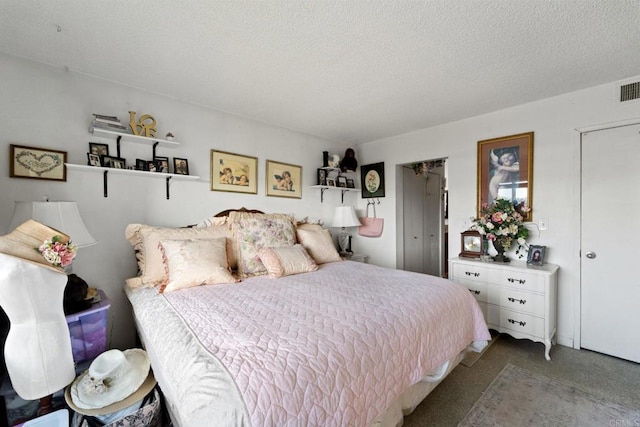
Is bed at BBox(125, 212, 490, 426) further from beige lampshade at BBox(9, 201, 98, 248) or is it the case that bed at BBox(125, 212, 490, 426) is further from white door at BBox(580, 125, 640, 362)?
white door at BBox(580, 125, 640, 362)

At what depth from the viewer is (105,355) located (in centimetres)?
136

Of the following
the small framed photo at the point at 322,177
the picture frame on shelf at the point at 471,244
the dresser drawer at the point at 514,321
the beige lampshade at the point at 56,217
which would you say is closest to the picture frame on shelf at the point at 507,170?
the picture frame on shelf at the point at 471,244

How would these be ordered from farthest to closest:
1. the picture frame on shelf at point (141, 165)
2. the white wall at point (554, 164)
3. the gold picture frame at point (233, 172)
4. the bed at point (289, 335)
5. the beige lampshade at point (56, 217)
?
the gold picture frame at point (233, 172) < the white wall at point (554, 164) < the picture frame on shelf at point (141, 165) < the beige lampshade at point (56, 217) < the bed at point (289, 335)

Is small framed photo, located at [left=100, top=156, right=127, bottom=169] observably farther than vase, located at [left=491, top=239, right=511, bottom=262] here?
No

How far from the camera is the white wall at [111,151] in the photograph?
180cm

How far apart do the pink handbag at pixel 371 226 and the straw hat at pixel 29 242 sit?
3.40 m

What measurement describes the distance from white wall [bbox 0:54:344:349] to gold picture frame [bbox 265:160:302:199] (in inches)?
12.4

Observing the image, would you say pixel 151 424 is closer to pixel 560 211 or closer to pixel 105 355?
pixel 105 355

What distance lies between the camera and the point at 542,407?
1.69m

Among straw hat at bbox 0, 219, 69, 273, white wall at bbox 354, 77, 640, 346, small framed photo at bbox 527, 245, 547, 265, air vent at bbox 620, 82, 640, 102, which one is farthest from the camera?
small framed photo at bbox 527, 245, 547, 265

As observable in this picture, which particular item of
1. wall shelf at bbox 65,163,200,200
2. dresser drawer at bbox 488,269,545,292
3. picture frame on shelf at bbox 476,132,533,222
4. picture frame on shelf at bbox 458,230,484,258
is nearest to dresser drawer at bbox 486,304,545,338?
dresser drawer at bbox 488,269,545,292

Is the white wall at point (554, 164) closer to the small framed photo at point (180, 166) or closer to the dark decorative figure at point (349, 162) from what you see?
the dark decorative figure at point (349, 162)

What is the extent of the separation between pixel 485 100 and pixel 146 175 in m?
3.26

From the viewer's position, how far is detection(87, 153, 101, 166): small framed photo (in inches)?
78.1
